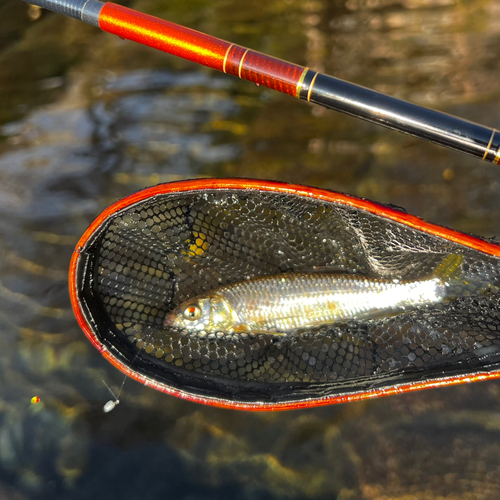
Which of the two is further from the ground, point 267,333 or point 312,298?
point 312,298

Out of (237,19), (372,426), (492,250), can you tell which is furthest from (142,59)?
(372,426)

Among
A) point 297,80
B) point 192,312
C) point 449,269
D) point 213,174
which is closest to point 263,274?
point 192,312

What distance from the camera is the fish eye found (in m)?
2.57

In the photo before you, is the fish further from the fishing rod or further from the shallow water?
the fishing rod

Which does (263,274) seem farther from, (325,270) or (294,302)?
(325,270)

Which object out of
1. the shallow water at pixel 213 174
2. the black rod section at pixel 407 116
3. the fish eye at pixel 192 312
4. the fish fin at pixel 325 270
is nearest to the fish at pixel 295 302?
the fish eye at pixel 192 312

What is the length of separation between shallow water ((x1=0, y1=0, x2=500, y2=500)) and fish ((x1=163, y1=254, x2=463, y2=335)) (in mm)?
606

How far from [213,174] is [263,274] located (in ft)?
3.19

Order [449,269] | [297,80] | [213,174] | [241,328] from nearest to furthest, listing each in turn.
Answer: [297,80] → [449,269] → [241,328] → [213,174]

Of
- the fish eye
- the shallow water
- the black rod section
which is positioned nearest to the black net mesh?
the fish eye

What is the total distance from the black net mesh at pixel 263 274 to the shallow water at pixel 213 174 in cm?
37

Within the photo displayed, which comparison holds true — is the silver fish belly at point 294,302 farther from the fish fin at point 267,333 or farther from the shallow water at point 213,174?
the shallow water at point 213,174

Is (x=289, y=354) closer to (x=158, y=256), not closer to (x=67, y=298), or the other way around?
(x=158, y=256)

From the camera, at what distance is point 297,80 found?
181 cm
